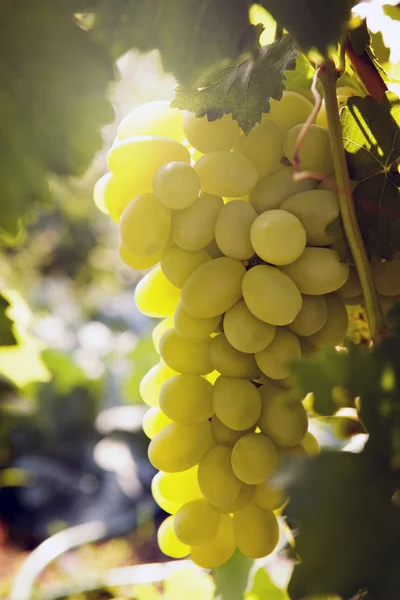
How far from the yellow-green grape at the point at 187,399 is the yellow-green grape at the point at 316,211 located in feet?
0.43

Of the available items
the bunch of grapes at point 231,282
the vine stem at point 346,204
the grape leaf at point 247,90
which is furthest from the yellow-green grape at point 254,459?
the grape leaf at point 247,90

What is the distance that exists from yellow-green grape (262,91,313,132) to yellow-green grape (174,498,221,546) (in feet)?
0.92

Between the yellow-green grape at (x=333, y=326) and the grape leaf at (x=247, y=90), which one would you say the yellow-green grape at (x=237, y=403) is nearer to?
the yellow-green grape at (x=333, y=326)

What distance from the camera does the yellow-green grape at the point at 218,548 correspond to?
0.41 m

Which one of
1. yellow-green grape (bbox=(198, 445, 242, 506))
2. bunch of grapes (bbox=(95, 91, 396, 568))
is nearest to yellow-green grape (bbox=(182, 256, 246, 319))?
bunch of grapes (bbox=(95, 91, 396, 568))

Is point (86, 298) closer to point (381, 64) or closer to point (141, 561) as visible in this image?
point (141, 561)

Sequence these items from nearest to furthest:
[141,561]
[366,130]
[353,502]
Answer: [353,502], [366,130], [141,561]

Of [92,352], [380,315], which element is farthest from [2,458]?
[380,315]

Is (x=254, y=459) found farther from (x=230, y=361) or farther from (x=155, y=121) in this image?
(x=155, y=121)

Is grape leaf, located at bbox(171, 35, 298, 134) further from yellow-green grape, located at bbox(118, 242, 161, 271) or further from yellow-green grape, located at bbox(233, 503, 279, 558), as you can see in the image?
yellow-green grape, located at bbox(233, 503, 279, 558)

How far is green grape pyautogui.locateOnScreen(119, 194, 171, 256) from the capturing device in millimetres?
363

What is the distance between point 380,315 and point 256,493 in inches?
6.3

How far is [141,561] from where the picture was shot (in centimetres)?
93

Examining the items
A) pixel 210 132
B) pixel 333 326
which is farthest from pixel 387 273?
pixel 210 132
